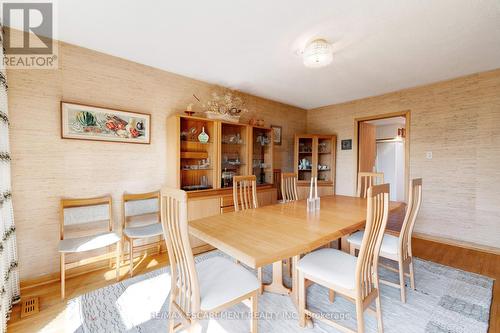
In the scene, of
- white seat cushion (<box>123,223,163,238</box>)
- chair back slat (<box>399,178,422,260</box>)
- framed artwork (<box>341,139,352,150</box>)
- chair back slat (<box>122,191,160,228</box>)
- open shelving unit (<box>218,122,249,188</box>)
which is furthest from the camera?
framed artwork (<box>341,139,352,150</box>)

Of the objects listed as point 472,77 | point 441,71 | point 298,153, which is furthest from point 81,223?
point 472,77

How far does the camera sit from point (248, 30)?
2029 mm

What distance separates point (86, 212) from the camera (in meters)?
2.30

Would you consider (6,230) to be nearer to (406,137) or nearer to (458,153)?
(406,137)

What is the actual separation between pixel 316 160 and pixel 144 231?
345 cm

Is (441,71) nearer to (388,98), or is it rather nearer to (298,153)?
(388,98)

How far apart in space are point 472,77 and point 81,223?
211 inches

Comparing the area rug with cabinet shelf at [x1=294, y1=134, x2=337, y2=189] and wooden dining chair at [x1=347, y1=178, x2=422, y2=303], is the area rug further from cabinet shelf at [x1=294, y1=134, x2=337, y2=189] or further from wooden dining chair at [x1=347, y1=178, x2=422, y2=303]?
cabinet shelf at [x1=294, y1=134, x2=337, y2=189]

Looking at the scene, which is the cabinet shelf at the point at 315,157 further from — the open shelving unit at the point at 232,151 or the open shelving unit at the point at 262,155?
the open shelving unit at the point at 232,151

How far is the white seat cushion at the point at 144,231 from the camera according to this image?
2309 millimetres

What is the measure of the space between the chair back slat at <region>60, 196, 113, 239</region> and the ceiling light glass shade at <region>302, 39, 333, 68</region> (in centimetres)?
263

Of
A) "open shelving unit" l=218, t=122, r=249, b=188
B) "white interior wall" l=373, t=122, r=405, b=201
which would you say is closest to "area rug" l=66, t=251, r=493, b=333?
"open shelving unit" l=218, t=122, r=249, b=188

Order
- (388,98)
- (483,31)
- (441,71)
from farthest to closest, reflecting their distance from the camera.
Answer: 1. (388,98)
2. (441,71)
3. (483,31)

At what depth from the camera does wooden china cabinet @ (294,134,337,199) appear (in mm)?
4539
